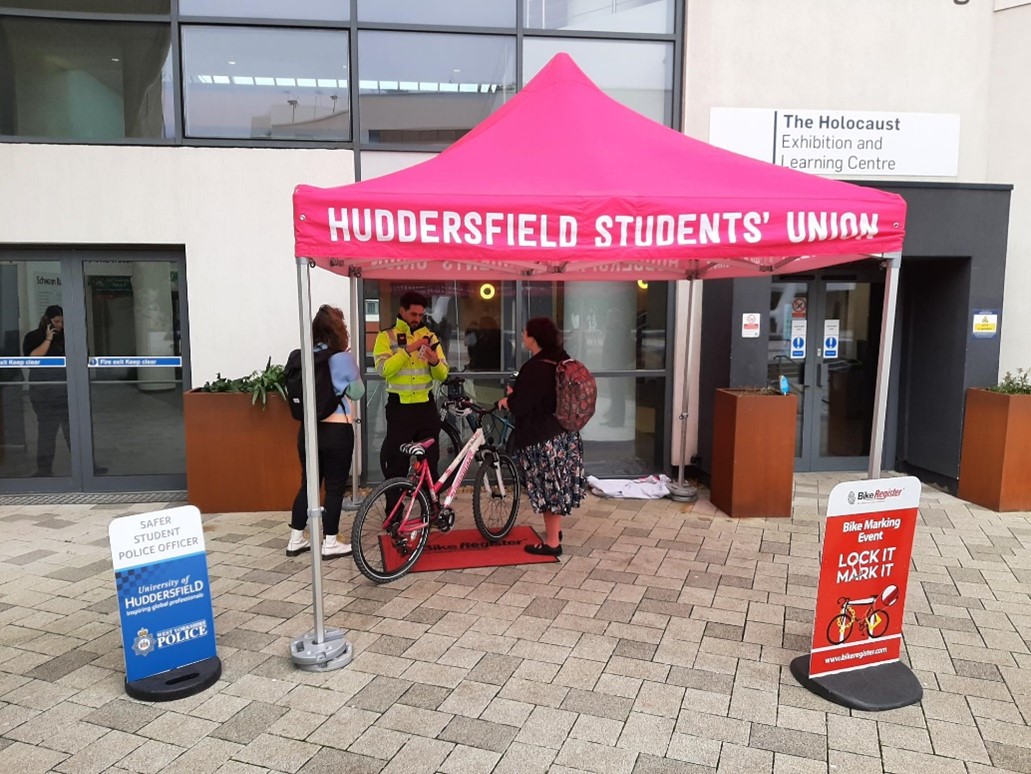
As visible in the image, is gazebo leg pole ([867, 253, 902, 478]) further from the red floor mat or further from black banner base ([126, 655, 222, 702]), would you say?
black banner base ([126, 655, 222, 702])

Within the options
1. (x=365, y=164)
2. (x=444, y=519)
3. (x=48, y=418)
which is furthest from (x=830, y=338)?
(x=48, y=418)

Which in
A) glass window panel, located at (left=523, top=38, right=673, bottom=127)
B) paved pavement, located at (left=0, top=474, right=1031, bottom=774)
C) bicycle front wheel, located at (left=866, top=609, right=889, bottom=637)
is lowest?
paved pavement, located at (left=0, top=474, right=1031, bottom=774)

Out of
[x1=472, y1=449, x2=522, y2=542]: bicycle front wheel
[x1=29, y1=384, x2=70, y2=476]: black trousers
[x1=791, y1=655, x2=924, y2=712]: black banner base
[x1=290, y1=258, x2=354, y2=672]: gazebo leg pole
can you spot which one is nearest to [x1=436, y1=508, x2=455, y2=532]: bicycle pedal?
[x1=472, y1=449, x2=522, y2=542]: bicycle front wheel

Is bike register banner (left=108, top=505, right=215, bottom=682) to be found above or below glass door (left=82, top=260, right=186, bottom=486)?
below

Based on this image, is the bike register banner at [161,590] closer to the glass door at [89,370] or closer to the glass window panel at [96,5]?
the glass door at [89,370]

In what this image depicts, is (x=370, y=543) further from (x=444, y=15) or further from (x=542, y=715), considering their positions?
(x=444, y=15)

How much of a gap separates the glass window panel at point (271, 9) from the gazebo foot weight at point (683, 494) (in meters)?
5.27

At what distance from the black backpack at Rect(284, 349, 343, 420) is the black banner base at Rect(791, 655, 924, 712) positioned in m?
3.07

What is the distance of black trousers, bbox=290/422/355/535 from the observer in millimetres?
4648

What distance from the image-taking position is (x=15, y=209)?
6168mm

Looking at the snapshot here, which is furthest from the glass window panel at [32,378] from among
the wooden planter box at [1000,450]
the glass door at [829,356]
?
the wooden planter box at [1000,450]

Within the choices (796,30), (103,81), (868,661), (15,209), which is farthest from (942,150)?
(15,209)

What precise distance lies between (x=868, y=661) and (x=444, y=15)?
20.4 ft

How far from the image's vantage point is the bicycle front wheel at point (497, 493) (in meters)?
5.17
